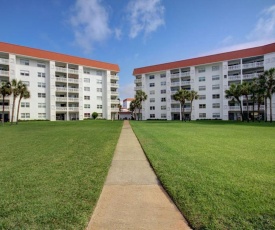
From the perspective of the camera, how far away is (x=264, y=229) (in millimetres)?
3139

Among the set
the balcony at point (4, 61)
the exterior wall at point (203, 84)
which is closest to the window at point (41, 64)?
the balcony at point (4, 61)

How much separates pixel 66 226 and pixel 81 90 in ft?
205

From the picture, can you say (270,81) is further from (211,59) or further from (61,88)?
(61,88)

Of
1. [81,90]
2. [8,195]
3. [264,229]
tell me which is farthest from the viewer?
[81,90]

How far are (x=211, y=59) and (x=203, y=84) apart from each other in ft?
27.5

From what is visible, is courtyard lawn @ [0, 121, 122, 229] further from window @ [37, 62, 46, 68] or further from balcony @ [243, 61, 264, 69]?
balcony @ [243, 61, 264, 69]

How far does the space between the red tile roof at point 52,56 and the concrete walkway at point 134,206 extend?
56749 mm

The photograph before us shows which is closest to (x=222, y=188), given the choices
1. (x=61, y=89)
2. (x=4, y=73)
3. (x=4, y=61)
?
(x=4, y=73)

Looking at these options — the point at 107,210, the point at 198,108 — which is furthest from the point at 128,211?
the point at 198,108

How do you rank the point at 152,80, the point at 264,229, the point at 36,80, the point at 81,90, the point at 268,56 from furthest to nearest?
1. the point at 152,80
2. the point at 81,90
3. the point at 36,80
4. the point at 268,56
5. the point at 264,229

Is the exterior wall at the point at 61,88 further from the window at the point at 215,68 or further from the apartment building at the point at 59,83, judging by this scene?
the window at the point at 215,68

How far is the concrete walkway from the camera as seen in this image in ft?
11.1

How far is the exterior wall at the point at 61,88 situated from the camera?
5203cm

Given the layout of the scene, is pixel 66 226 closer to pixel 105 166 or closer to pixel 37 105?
pixel 105 166
